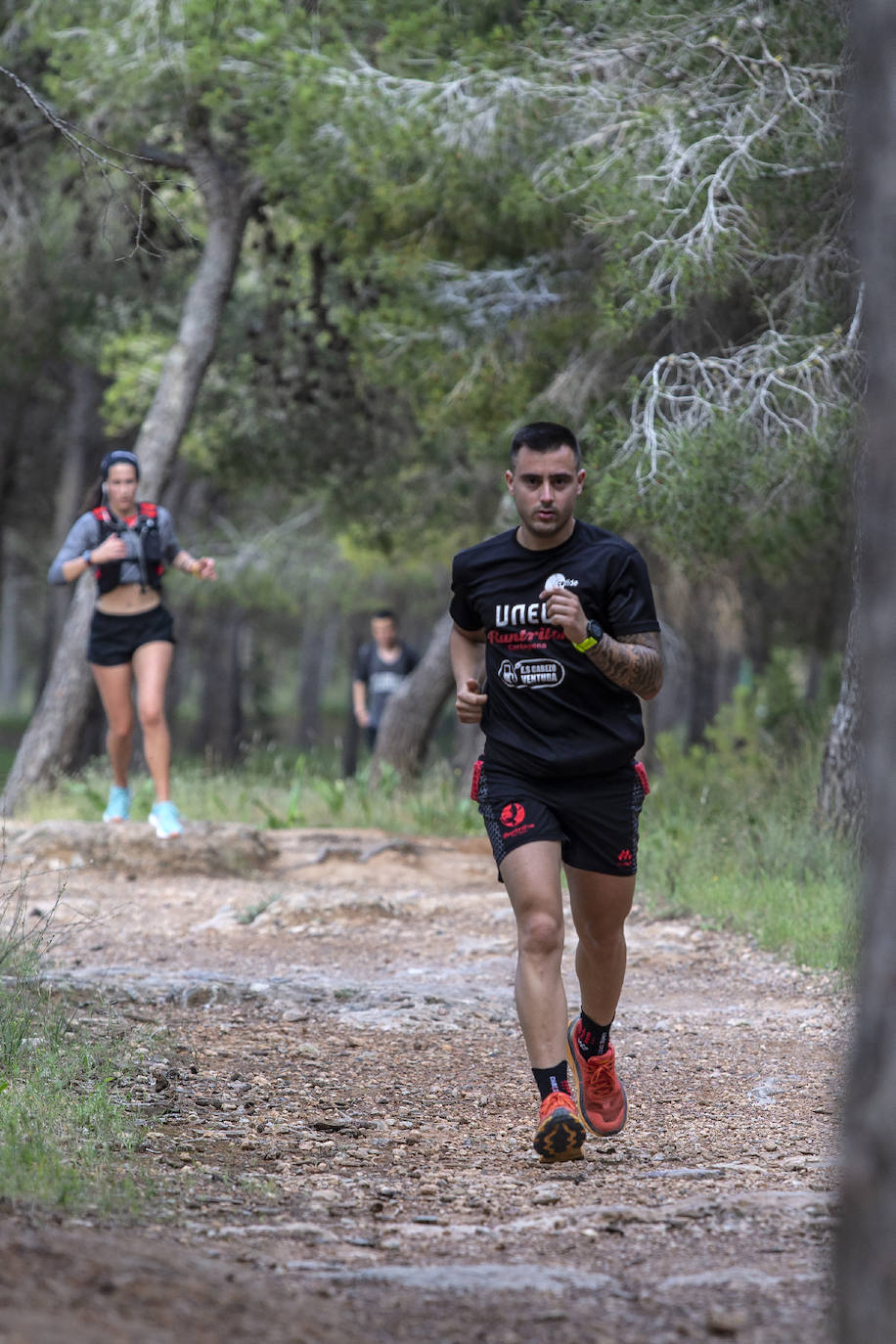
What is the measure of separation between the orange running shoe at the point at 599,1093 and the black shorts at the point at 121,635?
5124mm

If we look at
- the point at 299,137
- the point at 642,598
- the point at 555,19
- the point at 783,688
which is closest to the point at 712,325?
the point at 555,19

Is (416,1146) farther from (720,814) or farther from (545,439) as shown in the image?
(720,814)

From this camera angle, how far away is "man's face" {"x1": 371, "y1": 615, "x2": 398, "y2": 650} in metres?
14.3

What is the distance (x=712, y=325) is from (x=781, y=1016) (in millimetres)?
6165

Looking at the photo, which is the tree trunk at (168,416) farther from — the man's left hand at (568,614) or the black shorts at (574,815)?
the man's left hand at (568,614)

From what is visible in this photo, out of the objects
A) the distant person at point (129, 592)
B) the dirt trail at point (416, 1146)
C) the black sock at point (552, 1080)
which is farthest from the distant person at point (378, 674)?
the black sock at point (552, 1080)

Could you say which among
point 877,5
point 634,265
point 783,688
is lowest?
point 783,688

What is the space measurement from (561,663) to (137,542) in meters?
5.11

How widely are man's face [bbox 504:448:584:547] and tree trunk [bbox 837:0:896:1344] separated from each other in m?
1.94

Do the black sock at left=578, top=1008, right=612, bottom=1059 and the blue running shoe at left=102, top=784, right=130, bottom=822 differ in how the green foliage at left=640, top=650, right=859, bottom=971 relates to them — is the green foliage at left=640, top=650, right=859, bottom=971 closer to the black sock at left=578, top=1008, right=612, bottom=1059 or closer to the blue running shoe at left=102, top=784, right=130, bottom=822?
the black sock at left=578, top=1008, right=612, bottom=1059

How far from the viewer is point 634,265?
30.9ft

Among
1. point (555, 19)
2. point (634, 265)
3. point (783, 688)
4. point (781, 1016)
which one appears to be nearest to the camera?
point (781, 1016)

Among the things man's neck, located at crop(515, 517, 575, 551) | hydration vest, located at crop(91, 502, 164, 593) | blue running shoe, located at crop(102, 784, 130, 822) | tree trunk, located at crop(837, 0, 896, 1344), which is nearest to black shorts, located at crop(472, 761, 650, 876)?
man's neck, located at crop(515, 517, 575, 551)

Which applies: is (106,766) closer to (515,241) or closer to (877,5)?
(515,241)
